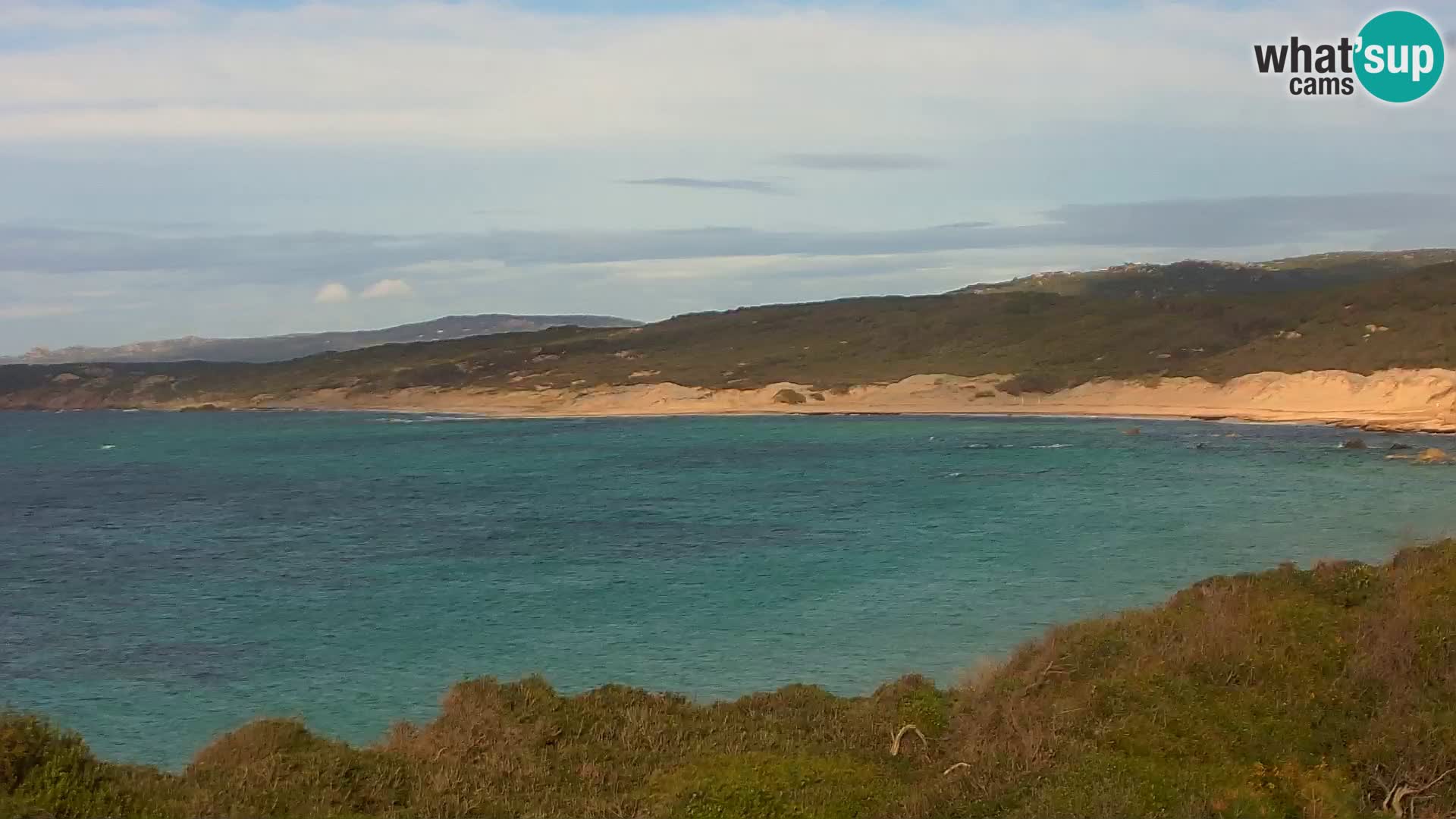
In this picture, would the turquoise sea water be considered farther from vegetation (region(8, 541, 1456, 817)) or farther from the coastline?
the coastline

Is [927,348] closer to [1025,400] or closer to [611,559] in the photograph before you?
[1025,400]

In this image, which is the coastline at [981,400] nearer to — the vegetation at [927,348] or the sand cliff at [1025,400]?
the sand cliff at [1025,400]

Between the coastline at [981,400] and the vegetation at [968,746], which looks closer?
the vegetation at [968,746]

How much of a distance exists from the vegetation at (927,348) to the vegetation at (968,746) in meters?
92.3

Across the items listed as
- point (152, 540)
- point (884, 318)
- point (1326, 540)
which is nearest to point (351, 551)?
point (152, 540)

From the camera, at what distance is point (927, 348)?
147 m

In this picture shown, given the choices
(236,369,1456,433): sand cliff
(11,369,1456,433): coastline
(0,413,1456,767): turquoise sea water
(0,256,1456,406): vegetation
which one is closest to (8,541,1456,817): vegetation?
(0,413,1456,767): turquoise sea water

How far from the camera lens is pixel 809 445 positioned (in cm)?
8931

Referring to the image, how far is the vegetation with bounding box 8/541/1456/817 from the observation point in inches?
429

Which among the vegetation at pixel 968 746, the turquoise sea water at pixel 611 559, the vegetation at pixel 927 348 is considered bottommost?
the turquoise sea water at pixel 611 559

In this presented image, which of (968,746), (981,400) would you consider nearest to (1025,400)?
(981,400)

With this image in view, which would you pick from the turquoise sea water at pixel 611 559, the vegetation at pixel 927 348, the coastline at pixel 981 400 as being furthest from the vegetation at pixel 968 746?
the vegetation at pixel 927 348

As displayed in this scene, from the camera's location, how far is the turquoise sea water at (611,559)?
25.1 meters

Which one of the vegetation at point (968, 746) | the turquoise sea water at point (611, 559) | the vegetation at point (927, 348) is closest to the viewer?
the vegetation at point (968, 746)
